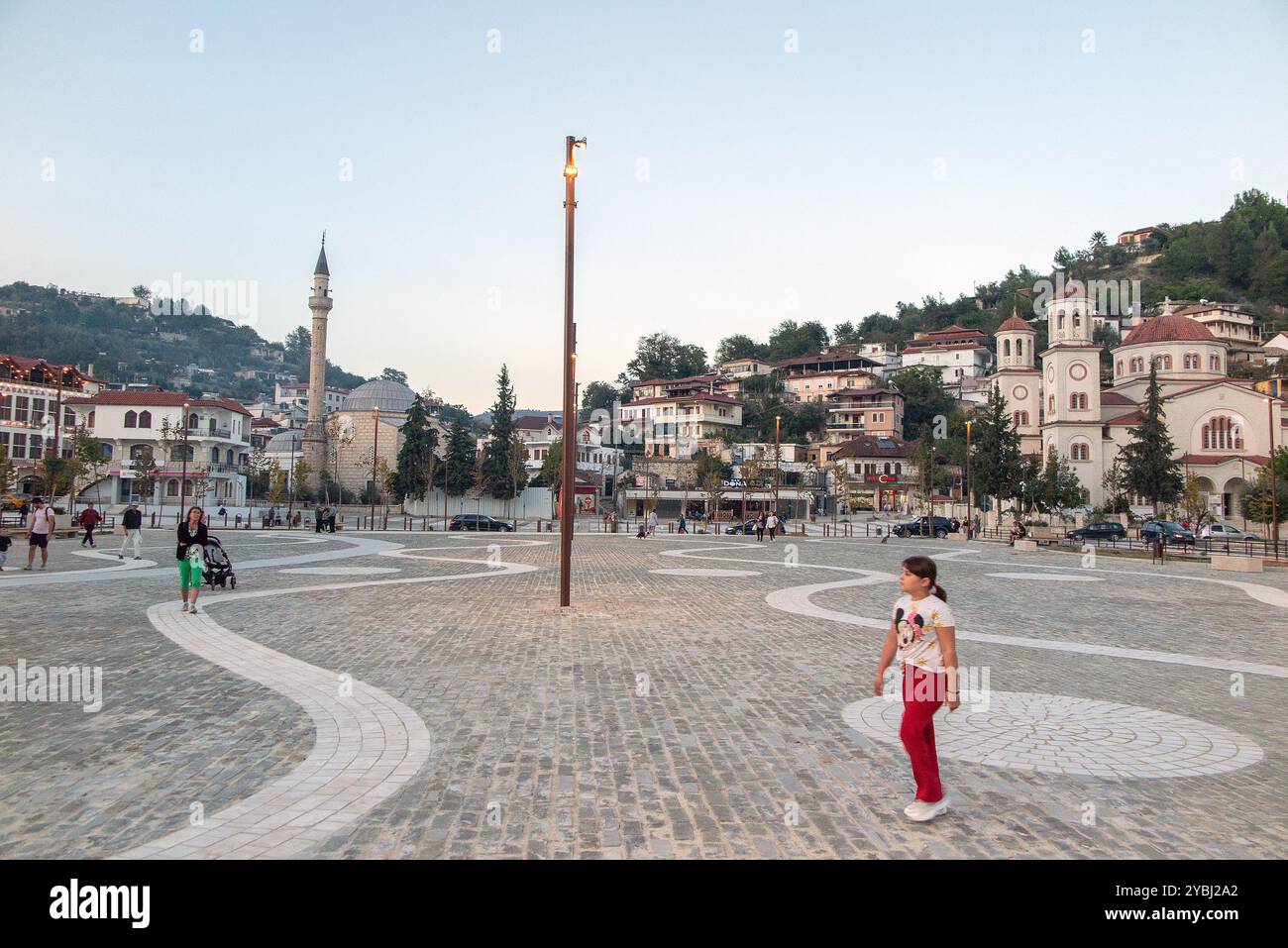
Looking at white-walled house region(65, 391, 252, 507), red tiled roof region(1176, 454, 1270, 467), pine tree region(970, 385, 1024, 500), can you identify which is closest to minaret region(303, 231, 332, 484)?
white-walled house region(65, 391, 252, 507)

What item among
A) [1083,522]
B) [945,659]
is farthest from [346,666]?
[1083,522]

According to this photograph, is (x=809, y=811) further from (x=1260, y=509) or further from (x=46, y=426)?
(x=46, y=426)

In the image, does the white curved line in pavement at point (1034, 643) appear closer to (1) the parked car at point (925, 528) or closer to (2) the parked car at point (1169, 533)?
(2) the parked car at point (1169, 533)

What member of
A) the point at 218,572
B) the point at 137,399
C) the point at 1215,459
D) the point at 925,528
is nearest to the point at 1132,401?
the point at 1215,459

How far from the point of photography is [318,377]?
82375 mm

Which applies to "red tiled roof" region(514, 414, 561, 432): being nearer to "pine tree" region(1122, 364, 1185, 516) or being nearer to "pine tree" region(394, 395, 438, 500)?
"pine tree" region(394, 395, 438, 500)

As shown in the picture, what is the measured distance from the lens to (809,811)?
5113mm

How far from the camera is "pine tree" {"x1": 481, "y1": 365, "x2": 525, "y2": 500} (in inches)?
2837

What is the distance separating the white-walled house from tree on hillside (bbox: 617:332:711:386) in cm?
7190

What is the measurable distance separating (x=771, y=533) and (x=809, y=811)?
4190 cm

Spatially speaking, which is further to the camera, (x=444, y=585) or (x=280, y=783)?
(x=444, y=585)

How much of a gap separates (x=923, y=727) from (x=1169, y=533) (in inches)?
1950
